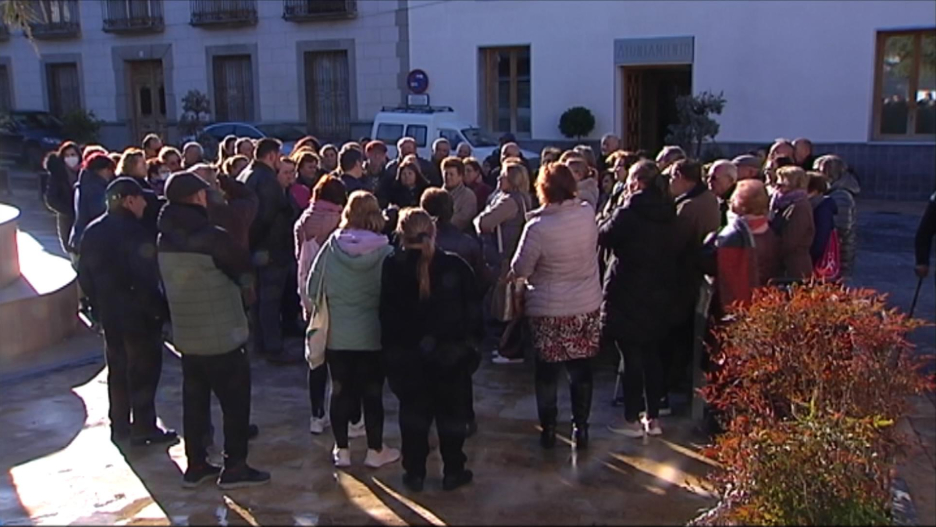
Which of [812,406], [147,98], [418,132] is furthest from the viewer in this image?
[147,98]

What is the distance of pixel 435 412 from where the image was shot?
5.05 m

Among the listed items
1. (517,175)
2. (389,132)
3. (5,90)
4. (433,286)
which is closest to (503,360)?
(517,175)

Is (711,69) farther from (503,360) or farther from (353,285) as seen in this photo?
(353,285)

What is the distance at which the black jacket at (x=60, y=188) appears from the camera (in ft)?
31.9

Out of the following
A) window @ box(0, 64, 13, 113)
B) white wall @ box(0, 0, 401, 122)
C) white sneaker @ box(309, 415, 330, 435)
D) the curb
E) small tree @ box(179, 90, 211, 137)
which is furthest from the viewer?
window @ box(0, 64, 13, 113)

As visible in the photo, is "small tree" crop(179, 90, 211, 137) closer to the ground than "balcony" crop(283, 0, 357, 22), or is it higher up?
closer to the ground

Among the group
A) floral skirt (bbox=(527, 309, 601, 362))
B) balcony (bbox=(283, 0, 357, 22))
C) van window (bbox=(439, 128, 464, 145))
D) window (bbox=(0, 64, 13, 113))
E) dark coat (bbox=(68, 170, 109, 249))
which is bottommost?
floral skirt (bbox=(527, 309, 601, 362))

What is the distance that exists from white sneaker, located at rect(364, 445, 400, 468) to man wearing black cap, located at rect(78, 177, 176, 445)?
141 cm

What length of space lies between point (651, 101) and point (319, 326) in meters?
17.1

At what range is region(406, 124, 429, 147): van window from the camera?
712 inches

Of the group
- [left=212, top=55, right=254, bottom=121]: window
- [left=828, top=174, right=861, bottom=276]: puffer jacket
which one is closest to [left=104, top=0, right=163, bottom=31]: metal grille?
[left=212, top=55, right=254, bottom=121]: window

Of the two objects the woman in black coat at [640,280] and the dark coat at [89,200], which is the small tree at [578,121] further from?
the woman in black coat at [640,280]

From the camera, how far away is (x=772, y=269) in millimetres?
5891

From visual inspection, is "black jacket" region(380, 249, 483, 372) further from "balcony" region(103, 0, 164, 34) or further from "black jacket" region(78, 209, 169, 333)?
"balcony" region(103, 0, 164, 34)
